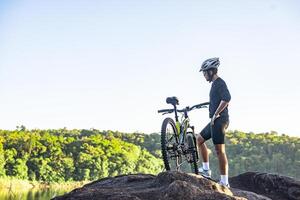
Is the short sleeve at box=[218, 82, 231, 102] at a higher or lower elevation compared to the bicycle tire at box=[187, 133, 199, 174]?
higher

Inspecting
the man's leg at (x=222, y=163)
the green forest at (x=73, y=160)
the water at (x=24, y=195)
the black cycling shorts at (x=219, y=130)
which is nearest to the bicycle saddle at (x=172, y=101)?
the black cycling shorts at (x=219, y=130)

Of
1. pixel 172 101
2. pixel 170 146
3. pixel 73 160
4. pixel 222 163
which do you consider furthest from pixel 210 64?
pixel 73 160

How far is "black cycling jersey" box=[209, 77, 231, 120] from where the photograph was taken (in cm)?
983

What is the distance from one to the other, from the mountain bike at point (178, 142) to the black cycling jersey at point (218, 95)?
567mm

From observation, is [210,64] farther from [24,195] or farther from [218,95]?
[24,195]

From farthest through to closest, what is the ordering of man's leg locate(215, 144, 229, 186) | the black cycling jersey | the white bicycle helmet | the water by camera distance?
1. the water
2. the white bicycle helmet
3. the black cycling jersey
4. man's leg locate(215, 144, 229, 186)

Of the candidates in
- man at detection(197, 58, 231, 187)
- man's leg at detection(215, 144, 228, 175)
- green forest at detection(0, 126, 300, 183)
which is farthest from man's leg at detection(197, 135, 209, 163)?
green forest at detection(0, 126, 300, 183)

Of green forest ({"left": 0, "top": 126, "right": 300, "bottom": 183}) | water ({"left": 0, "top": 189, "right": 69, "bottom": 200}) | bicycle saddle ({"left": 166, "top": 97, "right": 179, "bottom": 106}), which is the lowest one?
water ({"left": 0, "top": 189, "right": 69, "bottom": 200})

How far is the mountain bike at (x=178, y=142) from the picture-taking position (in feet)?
31.1

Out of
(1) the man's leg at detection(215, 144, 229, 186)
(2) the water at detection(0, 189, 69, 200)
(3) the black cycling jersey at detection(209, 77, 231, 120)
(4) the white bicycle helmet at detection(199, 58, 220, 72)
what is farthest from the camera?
(2) the water at detection(0, 189, 69, 200)

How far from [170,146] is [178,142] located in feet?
0.93

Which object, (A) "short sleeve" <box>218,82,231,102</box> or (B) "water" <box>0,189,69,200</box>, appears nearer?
(A) "short sleeve" <box>218,82,231,102</box>

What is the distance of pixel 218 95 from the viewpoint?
10023 millimetres

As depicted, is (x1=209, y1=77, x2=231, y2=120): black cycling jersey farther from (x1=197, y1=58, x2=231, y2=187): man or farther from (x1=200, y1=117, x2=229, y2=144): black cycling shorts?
(x1=200, y1=117, x2=229, y2=144): black cycling shorts
